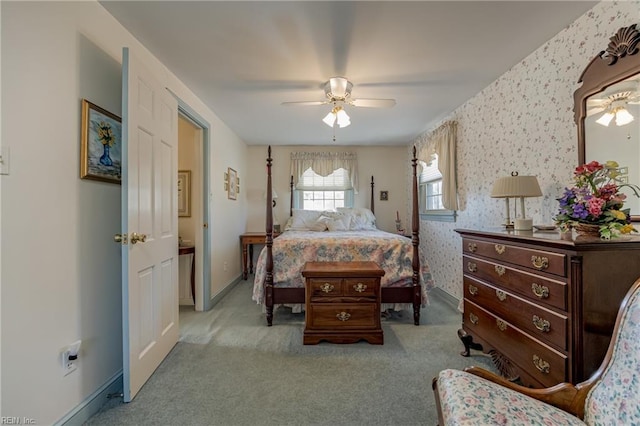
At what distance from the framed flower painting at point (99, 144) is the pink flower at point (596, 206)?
253cm

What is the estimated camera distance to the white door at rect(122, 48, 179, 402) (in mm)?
1686

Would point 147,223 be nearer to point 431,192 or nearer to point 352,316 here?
point 352,316

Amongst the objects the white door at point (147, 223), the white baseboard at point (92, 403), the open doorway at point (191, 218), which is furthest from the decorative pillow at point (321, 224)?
the white baseboard at point (92, 403)

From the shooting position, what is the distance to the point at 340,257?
3.08 meters

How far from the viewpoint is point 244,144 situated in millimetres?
5191

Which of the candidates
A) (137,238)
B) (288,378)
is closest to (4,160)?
(137,238)

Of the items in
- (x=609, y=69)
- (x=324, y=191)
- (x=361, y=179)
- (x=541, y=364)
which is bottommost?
(x=541, y=364)

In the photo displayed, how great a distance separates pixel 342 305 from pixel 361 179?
11.0ft

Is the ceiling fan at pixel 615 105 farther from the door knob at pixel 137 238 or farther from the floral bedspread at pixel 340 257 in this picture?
the door knob at pixel 137 238

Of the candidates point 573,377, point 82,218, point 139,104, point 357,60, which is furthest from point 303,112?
point 573,377

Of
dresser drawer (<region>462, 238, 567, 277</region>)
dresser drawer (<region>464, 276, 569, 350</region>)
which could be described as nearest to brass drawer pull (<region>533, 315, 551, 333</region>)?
dresser drawer (<region>464, 276, 569, 350</region>)

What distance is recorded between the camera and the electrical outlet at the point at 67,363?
1437 millimetres

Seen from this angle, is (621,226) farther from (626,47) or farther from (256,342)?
(256,342)

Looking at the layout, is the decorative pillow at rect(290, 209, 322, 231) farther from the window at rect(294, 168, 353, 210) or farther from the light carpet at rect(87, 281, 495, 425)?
the light carpet at rect(87, 281, 495, 425)
